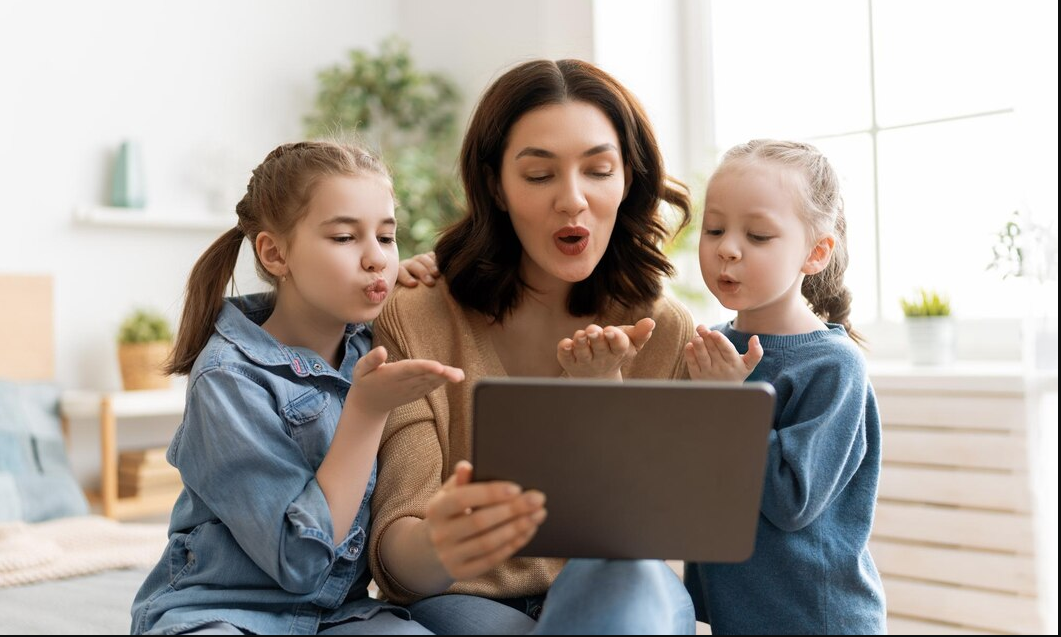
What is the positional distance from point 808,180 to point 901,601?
5.37 feet

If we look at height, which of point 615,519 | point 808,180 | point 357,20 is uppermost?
point 357,20

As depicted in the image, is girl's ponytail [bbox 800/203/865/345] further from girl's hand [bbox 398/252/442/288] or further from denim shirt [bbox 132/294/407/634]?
denim shirt [bbox 132/294/407/634]

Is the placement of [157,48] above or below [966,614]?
above

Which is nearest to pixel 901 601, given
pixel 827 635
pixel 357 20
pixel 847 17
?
pixel 827 635

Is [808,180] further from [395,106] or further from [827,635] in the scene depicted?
[395,106]

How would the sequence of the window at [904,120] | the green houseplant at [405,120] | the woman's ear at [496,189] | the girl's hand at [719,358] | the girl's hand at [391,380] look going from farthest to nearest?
the green houseplant at [405,120]
the window at [904,120]
the woman's ear at [496,189]
the girl's hand at [719,358]
the girl's hand at [391,380]

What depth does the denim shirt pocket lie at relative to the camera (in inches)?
50.9

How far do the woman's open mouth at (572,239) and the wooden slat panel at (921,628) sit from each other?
1686 mm

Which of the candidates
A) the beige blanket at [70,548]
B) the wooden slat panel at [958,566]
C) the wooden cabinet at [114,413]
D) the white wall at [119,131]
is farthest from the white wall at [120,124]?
the wooden slat panel at [958,566]

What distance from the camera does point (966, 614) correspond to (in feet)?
8.18

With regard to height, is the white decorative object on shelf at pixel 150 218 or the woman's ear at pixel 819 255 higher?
the white decorative object on shelf at pixel 150 218

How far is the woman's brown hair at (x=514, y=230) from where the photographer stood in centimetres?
149

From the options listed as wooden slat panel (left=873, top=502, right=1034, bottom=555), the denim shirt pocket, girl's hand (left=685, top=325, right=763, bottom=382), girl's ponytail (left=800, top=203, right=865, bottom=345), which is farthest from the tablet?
wooden slat panel (left=873, top=502, right=1034, bottom=555)

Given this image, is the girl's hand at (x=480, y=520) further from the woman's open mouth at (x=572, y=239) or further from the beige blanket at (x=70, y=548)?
the beige blanket at (x=70, y=548)
